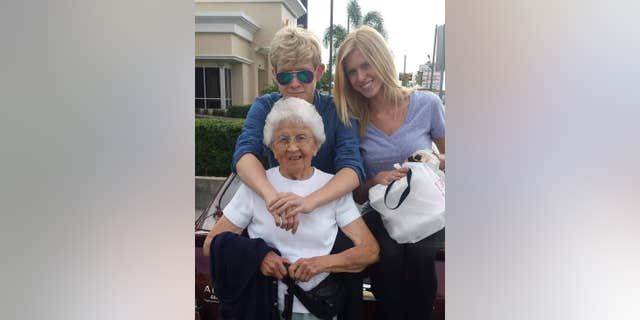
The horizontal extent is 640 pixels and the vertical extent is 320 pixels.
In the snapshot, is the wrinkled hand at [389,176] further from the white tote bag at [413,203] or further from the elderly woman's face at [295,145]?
the elderly woman's face at [295,145]

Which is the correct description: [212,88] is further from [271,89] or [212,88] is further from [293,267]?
[293,267]

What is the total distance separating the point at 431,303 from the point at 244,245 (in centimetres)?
83

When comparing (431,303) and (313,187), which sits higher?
(313,187)

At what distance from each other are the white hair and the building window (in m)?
0.25

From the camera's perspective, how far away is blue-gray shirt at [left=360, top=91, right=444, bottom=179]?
1.74m

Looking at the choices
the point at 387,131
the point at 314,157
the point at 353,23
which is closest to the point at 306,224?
the point at 314,157

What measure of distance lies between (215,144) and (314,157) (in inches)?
17.3

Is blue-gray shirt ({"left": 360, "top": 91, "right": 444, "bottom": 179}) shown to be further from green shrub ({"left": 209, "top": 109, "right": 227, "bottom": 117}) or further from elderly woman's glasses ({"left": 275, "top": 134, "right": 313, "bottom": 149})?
green shrub ({"left": 209, "top": 109, "right": 227, "bottom": 117})

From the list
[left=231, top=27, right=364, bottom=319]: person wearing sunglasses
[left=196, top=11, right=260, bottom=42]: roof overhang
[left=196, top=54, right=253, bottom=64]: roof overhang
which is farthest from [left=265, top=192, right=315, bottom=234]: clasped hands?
[left=196, top=11, right=260, bottom=42]: roof overhang
